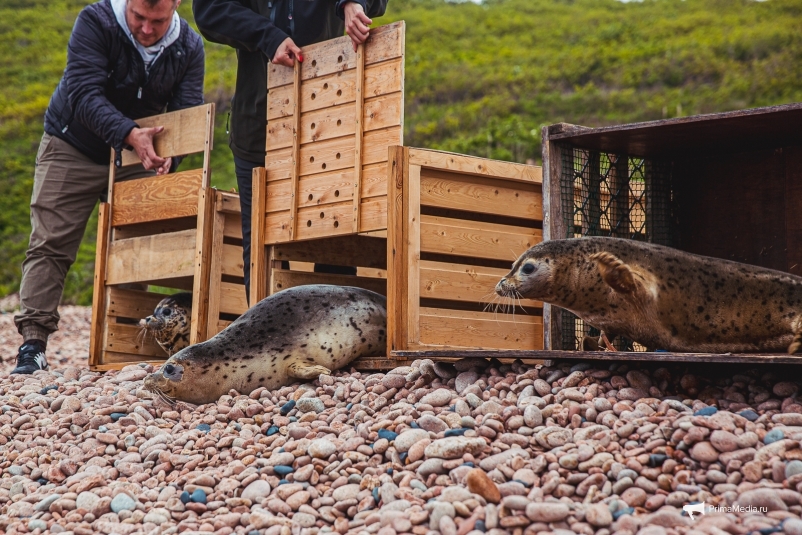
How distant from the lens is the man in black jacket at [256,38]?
650 cm

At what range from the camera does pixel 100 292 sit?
7543 mm

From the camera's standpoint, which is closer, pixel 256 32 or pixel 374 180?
pixel 374 180

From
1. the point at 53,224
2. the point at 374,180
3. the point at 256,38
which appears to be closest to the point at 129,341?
the point at 53,224

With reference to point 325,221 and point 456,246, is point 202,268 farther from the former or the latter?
point 456,246

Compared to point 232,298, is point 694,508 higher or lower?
lower

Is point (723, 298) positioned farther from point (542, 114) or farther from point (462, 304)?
point (542, 114)

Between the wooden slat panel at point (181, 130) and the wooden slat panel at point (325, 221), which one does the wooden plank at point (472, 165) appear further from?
the wooden slat panel at point (181, 130)

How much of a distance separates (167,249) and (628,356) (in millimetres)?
4065

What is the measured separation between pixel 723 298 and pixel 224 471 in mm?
2452

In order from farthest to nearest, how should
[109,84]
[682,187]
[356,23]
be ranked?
[109,84] → [356,23] → [682,187]

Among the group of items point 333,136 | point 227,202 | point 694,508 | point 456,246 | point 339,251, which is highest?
point 333,136

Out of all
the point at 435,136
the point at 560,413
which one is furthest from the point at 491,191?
the point at 435,136

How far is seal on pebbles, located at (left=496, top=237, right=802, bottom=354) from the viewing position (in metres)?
4.58

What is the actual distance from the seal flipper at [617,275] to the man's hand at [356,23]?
2.25 meters
